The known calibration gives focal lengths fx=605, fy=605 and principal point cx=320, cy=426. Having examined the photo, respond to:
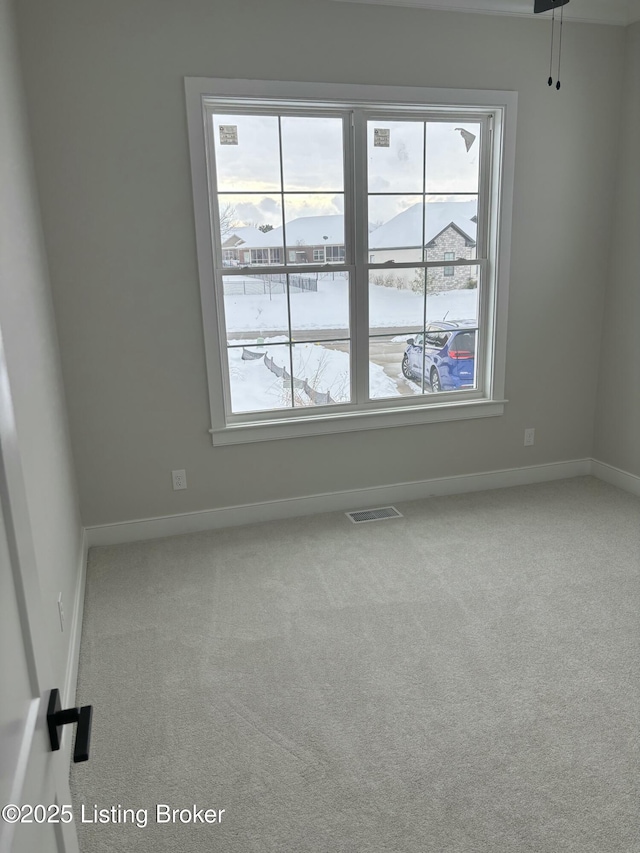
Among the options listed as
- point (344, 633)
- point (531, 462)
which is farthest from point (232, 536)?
point (531, 462)

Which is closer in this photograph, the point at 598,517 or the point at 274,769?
the point at 274,769

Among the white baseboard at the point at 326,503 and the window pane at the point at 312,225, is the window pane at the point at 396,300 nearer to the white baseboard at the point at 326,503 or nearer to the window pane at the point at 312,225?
the window pane at the point at 312,225

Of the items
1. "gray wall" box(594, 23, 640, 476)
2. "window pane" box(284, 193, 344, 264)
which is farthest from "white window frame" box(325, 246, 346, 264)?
"gray wall" box(594, 23, 640, 476)

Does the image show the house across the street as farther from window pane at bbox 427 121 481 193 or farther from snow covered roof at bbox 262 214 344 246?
window pane at bbox 427 121 481 193

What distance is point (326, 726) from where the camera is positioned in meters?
2.07

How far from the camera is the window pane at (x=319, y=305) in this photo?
360cm

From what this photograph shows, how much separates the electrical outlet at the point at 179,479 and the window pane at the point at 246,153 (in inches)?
63.4

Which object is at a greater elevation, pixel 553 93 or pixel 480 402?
pixel 553 93

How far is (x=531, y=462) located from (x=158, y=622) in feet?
9.11

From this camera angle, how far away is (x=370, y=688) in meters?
2.25

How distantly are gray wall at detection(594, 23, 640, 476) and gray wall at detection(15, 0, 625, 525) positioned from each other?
7 centimetres

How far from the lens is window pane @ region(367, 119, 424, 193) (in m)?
3.53

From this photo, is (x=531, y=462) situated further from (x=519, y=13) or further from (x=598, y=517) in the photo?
(x=519, y=13)

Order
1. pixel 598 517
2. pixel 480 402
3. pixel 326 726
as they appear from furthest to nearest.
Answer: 1. pixel 480 402
2. pixel 598 517
3. pixel 326 726
